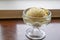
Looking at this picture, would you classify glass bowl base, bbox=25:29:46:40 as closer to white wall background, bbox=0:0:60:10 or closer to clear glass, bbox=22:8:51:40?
clear glass, bbox=22:8:51:40

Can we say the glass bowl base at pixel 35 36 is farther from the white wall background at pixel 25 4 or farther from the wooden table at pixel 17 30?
the white wall background at pixel 25 4

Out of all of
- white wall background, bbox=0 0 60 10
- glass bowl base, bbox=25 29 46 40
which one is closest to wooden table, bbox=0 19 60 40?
glass bowl base, bbox=25 29 46 40

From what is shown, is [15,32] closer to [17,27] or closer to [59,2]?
[17,27]

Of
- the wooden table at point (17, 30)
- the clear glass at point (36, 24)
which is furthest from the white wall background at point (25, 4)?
the clear glass at point (36, 24)

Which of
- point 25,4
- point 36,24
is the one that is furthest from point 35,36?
point 25,4

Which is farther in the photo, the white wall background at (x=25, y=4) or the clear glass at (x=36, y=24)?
the white wall background at (x=25, y=4)

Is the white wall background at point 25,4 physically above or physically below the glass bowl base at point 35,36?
above
